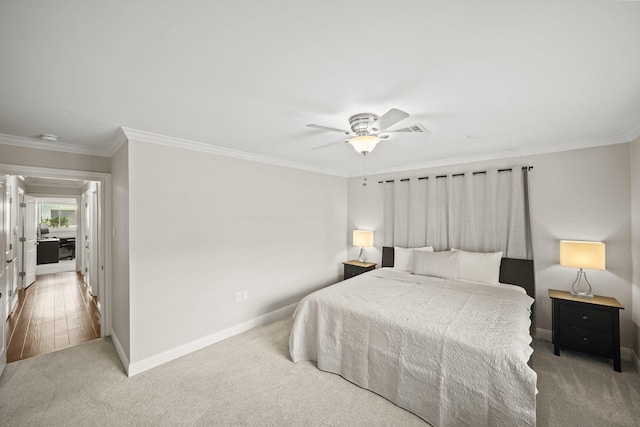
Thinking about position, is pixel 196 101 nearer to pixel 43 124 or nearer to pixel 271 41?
pixel 271 41

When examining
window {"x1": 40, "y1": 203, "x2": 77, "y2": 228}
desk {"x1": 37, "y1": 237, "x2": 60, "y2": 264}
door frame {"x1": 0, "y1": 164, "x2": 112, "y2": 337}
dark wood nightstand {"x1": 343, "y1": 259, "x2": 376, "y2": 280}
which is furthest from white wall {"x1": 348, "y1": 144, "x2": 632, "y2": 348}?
window {"x1": 40, "y1": 203, "x2": 77, "y2": 228}

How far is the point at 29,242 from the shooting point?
5457 millimetres

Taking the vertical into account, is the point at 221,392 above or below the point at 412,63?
below

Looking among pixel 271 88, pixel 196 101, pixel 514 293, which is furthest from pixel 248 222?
pixel 514 293

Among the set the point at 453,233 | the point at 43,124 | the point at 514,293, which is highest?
the point at 43,124

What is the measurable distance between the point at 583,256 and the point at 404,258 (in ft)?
6.49

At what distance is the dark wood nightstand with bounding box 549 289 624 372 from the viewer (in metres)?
2.52

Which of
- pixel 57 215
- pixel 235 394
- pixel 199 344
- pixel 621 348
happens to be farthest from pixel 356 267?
pixel 57 215

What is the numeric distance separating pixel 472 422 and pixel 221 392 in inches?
77.5

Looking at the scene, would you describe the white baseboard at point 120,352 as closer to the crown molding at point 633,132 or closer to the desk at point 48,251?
the crown molding at point 633,132

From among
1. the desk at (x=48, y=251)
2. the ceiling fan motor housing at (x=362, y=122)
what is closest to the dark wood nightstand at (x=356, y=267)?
the ceiling fan motor housing at (x=362, y=122)

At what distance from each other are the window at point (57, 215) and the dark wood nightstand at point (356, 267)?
9.51 metres

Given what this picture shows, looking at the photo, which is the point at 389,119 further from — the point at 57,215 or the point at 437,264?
the point at 57,215

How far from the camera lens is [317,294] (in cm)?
283
